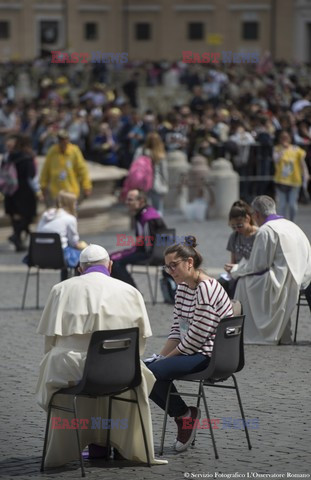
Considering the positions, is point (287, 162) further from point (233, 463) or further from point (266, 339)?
point (233, 463)

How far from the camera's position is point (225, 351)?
7777mm

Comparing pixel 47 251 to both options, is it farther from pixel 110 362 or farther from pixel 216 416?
pixel 110 362

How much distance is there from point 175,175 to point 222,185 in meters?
1.14

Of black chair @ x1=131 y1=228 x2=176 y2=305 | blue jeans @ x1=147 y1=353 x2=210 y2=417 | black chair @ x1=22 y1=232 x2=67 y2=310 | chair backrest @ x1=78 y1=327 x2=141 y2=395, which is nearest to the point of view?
chair backrest @ x1=78 y1=327 x2=141 y2=395

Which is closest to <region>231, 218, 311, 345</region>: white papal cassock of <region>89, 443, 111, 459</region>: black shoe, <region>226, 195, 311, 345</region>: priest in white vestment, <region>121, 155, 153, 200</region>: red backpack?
<region>226, 195, 311, 345</region>: priest in white vestment

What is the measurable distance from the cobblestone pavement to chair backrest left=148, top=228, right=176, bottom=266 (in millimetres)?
487

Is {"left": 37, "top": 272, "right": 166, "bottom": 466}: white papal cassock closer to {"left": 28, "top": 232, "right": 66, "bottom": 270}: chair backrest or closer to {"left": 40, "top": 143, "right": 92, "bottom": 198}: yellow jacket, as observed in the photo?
{"left": 28, "top": 232, "right": 66, "bottom": 270}: chair backrest

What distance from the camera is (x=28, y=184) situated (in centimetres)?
1848

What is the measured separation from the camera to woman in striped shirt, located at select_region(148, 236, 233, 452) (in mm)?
7828

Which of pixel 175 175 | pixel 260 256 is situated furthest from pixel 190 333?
pixel 175 175

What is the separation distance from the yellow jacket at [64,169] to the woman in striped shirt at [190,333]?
974 centimetres

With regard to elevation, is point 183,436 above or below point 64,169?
below

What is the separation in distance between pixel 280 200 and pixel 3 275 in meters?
5.09

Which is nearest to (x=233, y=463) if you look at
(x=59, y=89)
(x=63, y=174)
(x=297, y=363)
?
(x=297, y=363)
